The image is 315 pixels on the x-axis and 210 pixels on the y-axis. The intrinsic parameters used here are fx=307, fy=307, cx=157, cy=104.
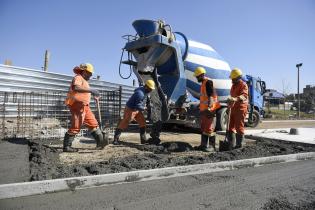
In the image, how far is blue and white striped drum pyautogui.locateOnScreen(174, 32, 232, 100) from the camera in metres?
9.34

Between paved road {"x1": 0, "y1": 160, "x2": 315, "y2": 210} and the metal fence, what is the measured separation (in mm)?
4058

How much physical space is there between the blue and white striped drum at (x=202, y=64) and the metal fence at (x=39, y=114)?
2.32 m

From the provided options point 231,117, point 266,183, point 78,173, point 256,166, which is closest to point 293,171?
point 256,166

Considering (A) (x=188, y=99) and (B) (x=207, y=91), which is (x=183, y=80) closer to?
(A) (x=188, y=99)

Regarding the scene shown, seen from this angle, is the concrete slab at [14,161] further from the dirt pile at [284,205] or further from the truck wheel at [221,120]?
the truck wheel at [221,120]

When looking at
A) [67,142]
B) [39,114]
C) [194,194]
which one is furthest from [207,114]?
[39,114]

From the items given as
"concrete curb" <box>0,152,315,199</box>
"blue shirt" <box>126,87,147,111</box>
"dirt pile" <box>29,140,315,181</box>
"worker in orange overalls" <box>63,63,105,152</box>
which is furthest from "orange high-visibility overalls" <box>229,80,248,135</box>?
"worker in orange overalls" <box>63,63,105,152</box>

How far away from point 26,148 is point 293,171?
460 cm

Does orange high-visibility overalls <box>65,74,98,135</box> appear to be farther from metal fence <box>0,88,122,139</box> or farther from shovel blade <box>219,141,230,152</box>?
shovel blade <box>219,141,230,152</box>

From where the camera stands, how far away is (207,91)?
21.9 feet

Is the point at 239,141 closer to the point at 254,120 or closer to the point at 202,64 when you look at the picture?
the point at 202,64

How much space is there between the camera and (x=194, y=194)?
3566mm

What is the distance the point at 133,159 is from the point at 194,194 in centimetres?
167

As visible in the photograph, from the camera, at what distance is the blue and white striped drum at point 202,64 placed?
9.34 metres
